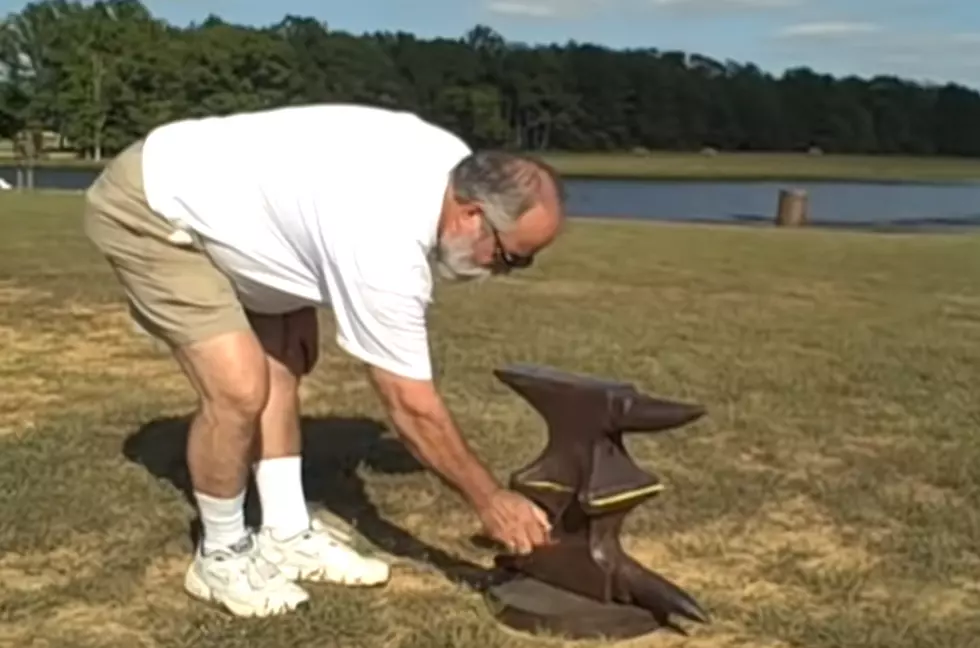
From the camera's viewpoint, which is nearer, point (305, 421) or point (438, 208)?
point (438, 208)

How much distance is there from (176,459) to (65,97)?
5980cm

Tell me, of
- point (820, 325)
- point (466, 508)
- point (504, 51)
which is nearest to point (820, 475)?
point (466, 508)

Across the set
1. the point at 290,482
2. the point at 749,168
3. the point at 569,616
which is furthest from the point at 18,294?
the point at 749,168

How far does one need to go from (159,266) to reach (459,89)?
80562 mm

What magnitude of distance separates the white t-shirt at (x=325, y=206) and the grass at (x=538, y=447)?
930mm

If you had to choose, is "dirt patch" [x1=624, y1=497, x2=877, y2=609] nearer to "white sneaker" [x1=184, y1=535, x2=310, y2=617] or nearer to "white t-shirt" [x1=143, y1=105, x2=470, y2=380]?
"white sneaker" [x1=184, y1=535, x2=310, y2=617]

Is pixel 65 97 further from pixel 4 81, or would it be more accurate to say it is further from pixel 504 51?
pixel 504 51

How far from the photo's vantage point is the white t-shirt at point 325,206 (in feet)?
12.8

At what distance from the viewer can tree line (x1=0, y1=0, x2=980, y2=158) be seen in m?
65.8

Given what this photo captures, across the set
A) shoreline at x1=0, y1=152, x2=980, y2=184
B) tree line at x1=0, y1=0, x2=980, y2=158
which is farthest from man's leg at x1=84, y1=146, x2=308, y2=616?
shoreline at x1=0, y1=152, x2=980, y2=184

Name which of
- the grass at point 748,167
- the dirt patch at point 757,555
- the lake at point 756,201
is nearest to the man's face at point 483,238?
the dirt patch at point 757,555

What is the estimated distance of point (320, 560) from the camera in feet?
16.0

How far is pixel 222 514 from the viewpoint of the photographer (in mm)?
4641

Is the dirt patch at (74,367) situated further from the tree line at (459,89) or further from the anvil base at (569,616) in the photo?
the tree line at (459,89)
